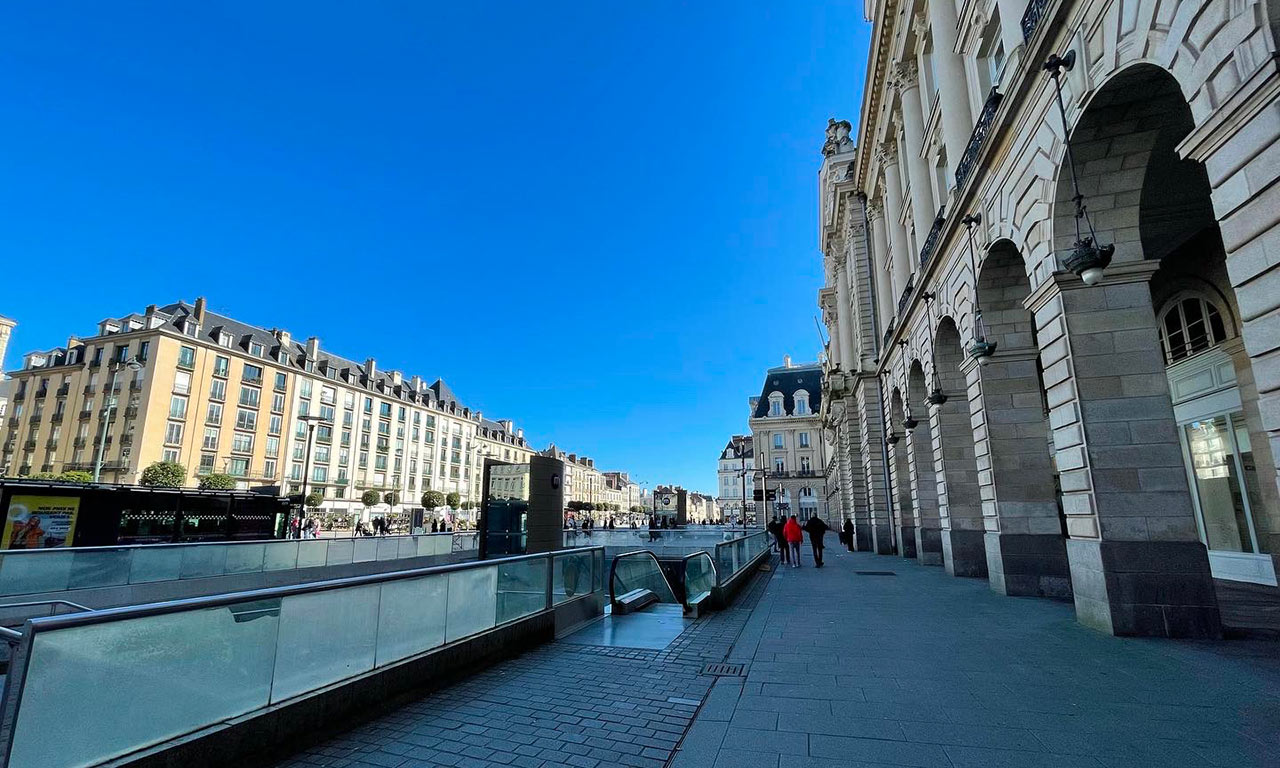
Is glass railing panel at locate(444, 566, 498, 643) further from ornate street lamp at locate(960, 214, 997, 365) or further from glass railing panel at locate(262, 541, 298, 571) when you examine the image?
glass railing panel at locate(262, 541, 298, 571)

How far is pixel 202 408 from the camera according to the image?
58969mm

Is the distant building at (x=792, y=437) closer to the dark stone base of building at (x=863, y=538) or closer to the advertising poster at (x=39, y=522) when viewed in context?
the dark stone base of building at (x=863, y=538)

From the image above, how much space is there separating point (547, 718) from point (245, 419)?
70.8 meters

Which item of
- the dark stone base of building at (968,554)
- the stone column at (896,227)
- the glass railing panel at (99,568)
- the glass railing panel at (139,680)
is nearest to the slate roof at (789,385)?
the stone column at (896,227)

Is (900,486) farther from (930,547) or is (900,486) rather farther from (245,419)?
(245,419)

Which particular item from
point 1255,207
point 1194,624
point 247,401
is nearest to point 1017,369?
point 1194,624

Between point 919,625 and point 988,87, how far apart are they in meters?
11.4

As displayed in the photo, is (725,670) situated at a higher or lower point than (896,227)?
lower

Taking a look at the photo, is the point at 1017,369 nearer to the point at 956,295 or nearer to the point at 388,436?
the point at 956,295

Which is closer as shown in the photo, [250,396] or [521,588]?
[521,588]

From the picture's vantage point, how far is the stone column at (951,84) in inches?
544

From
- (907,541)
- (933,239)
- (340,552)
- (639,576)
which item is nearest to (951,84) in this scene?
(933,239)

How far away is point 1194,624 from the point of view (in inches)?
294

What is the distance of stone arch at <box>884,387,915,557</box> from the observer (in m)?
21.3
